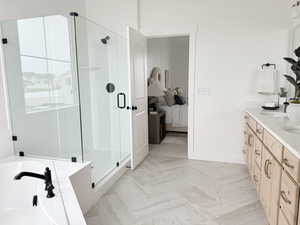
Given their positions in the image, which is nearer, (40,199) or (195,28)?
(40,199)

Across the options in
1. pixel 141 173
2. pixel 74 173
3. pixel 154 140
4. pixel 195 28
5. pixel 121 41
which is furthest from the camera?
pixel 154 140

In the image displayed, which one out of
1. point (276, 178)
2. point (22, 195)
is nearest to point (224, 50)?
point (276, 178)

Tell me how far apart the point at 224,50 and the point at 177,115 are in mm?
1980

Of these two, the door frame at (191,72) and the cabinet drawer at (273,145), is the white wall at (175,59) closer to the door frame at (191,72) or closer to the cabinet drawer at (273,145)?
the door frame at (191,72)

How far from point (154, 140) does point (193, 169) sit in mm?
1305

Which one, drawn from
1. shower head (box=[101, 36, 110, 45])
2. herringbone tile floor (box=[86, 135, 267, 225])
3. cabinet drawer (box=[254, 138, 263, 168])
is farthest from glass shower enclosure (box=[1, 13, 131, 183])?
cabinet drawer (box=[254, 138, 263, 168])

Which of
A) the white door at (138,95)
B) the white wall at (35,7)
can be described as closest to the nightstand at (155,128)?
the white door at (138,95)

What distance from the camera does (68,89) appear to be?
2936mm

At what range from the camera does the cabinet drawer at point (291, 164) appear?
1101 mm

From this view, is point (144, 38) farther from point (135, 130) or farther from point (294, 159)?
point (294, 159)

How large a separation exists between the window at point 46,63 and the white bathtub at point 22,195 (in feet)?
2.94

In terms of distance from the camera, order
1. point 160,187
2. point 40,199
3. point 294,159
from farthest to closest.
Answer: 1. point 160,187
2. point 40,199
3. point 294,159

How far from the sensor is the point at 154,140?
4.07 m

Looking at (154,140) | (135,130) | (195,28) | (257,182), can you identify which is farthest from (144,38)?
(257,182)
